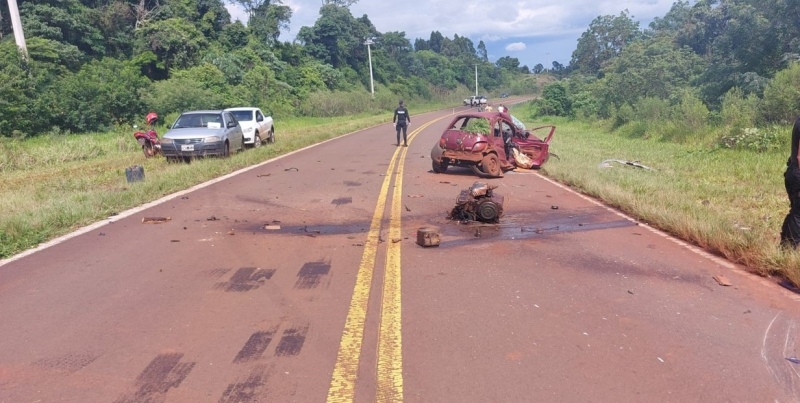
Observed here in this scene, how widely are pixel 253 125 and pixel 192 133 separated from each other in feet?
16.0

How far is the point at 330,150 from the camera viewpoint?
68.9ft

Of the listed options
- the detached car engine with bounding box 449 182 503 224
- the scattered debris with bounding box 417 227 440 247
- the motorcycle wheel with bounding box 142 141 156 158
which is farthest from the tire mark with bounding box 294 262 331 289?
the motorcycle wheel with bounding box 142 141 156 158

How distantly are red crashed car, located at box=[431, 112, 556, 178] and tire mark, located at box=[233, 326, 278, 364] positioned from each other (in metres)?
9.37

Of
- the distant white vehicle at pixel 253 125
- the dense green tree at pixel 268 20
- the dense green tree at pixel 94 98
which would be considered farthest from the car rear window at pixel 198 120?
the dense green tree at pixel 268 20

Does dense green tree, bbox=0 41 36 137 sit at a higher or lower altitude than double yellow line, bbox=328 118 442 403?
higher

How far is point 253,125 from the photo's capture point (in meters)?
21.6

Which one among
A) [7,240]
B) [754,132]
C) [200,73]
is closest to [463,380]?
[7,240]

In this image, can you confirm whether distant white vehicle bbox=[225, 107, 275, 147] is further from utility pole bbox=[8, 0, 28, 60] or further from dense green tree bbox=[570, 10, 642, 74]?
dense green tree bbox=[570, 10, 642, 74]

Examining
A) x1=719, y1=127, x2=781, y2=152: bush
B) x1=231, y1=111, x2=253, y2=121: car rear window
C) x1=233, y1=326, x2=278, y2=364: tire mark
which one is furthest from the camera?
x1=231, y1=111, x2=253, y2=121: car rear window

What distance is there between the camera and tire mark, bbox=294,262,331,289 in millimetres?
5598

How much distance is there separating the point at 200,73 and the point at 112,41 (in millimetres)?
9161

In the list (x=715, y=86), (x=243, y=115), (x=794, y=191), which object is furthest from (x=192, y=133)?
(x=715, y=86)

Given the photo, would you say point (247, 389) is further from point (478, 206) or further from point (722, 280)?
point (478, 206)

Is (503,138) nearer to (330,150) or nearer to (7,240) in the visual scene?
(330,150)
